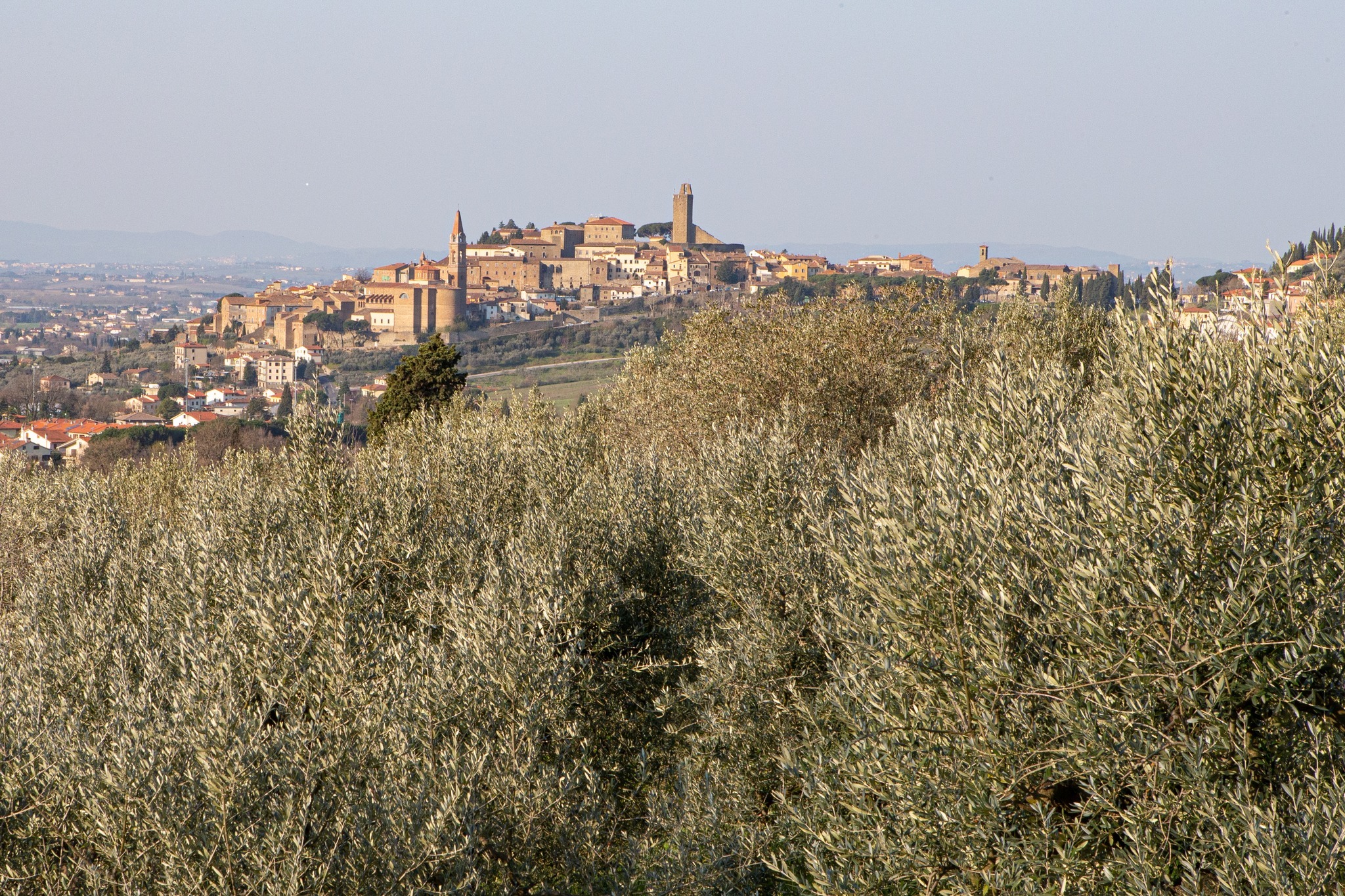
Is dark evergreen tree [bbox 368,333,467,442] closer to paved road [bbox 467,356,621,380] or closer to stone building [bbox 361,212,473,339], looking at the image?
paved road [bbox 467,356,621,380]

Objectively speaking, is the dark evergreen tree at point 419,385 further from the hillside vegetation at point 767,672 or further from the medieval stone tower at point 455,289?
the medieval stone tower at point 455,289

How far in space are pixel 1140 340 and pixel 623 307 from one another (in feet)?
367

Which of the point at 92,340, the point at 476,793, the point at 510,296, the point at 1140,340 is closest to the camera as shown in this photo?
the point at 1140,340

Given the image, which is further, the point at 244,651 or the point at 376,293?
the point at 376,293

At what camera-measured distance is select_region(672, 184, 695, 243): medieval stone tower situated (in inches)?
6019

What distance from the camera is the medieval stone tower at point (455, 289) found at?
115 meters

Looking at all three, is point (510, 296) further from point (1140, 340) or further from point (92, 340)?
point (1140, 340)

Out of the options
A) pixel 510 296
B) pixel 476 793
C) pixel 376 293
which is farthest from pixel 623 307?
pixel 476 793

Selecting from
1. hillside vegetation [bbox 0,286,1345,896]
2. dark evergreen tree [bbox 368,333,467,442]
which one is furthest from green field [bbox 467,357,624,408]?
hillside vegetation [bbox 0,286,1345,896]

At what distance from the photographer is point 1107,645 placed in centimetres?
522

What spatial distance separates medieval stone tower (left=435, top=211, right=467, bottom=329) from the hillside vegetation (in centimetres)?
10536

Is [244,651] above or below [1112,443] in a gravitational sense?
below

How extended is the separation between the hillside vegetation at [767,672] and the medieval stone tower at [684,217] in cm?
14480

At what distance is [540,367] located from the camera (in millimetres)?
79812
